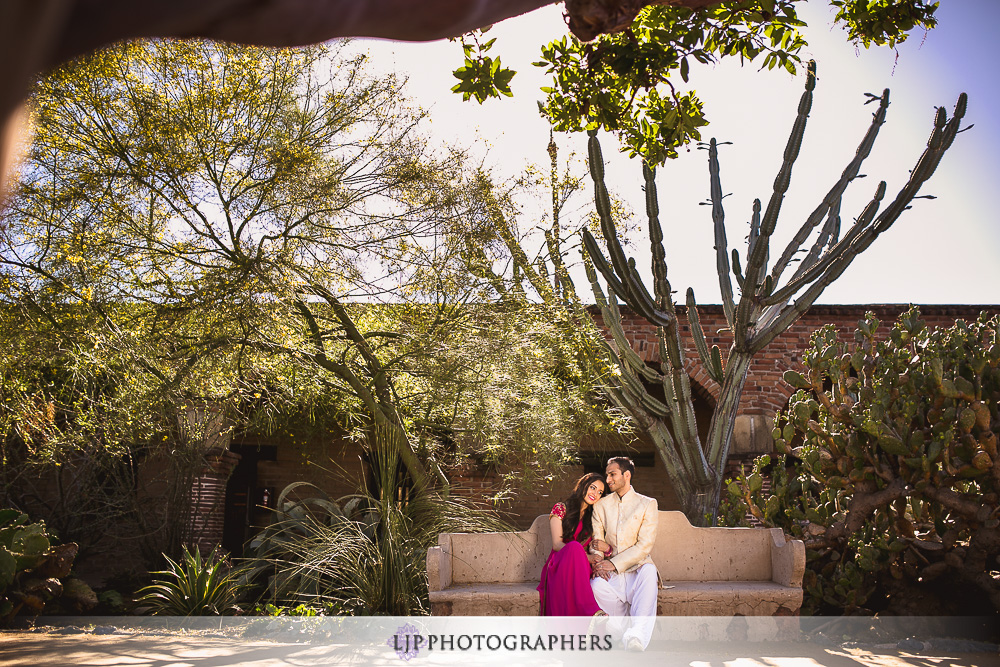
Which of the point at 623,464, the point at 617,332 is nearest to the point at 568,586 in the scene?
the point at 623,464

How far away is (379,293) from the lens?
6844 millimetres

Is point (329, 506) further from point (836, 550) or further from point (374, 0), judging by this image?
point (374, 0)

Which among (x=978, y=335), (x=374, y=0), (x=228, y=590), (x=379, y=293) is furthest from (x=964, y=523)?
(x=374, y=0)

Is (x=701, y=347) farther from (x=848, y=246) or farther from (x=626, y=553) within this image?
(x=626, y=553)

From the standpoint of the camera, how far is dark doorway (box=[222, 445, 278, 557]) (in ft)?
38.4

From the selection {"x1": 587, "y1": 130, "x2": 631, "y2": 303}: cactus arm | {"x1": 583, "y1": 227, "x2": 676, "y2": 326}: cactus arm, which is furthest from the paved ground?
{"x1": 587, "y1": 130, "x2": 631, "y2": 303}: cactus arm

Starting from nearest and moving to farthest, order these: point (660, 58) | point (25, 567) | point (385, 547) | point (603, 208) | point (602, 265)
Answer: point (660, 58) < point (385, 547) < point (25, 567) < point (603, 208) < point (602, 265)

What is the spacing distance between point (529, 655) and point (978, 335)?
4.57 m

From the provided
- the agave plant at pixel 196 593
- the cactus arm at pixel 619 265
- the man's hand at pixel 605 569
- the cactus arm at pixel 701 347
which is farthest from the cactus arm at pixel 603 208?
the agave plant at pixel 196 593

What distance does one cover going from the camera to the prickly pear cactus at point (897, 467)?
5816 millimetres

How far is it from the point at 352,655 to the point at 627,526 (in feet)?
7.15

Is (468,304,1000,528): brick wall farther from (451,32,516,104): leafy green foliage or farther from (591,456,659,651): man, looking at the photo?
(451,32,516,104): leafy green foliage

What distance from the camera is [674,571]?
6.09 metres

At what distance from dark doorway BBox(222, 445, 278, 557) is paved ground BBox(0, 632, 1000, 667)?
19.5 feet
